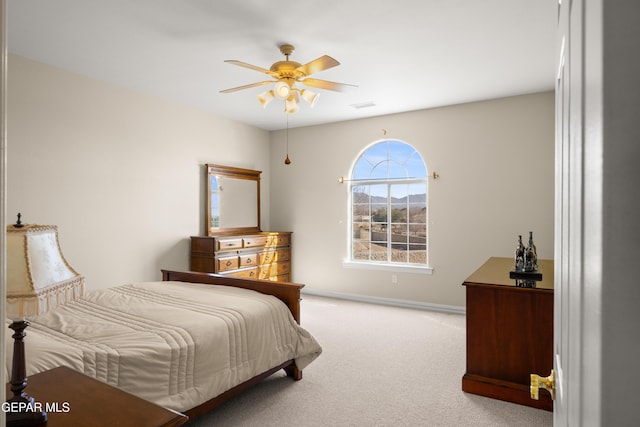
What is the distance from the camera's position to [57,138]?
3.90m

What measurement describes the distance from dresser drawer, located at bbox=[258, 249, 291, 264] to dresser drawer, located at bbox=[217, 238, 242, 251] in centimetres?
50

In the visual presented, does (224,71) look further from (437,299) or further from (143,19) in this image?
(437,299)

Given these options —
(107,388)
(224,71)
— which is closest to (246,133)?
(224,71)

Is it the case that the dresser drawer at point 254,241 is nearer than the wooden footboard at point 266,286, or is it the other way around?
the wooden footboard at point 266,286

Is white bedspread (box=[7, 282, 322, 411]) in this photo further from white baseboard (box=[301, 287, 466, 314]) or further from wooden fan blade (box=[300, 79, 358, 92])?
white baseboard (box=[301, 287, 466, 314])


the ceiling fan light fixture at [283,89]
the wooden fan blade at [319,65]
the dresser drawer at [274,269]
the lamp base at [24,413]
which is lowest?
the dresser drawer at [274,269]

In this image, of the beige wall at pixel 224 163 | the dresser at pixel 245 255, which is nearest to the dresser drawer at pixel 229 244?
the dresser at pixel 245 255

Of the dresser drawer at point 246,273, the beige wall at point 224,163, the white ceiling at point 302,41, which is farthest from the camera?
the dresser drawer at point 246,273

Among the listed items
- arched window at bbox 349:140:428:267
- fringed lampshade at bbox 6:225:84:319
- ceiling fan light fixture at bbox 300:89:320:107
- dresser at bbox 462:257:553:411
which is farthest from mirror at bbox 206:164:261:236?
fringed lampshade at bbox 6:225:84:319

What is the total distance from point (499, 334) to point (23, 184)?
13.8 ft

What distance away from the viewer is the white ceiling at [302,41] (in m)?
Result: 2.82

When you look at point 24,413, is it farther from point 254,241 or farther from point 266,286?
point 254,241

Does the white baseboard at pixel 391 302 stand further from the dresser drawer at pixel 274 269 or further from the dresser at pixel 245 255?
the dresser at pixel 245 255

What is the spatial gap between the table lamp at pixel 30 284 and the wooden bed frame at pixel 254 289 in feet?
3.95
